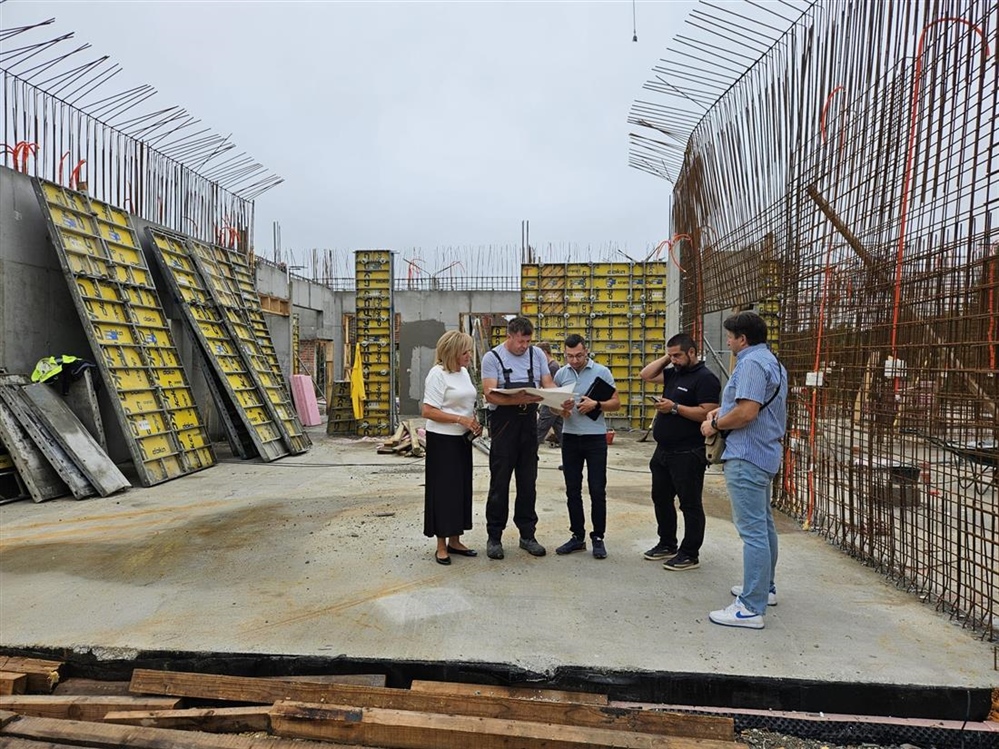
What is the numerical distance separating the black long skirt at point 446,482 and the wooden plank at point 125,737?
1908mm

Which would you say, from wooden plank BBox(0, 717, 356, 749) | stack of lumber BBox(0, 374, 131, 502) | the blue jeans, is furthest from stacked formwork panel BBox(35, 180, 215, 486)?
the blue jeans

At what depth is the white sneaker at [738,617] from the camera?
3.24m

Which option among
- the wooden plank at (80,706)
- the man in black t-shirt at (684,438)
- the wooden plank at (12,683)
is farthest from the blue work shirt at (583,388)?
the wooden plank at (12,683)

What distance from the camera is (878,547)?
14.1 feet

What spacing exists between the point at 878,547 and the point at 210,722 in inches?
164

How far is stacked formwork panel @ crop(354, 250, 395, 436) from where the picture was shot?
13117 millimetres

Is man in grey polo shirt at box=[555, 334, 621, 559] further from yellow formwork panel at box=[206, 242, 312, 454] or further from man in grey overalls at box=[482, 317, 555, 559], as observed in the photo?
yellow formwork panel at box=[206, 242, 312, 454]

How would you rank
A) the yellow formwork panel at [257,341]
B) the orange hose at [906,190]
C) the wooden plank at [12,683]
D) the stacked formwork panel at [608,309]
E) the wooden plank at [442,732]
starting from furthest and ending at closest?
the stacked formwork panel at [608,309] < the yellow formwork panel at [257,341] < the orange hose at [906,190] < the wooden plank at [12,683] < the wooden plank at [442,732]

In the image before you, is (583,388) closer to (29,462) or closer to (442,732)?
(442,732)

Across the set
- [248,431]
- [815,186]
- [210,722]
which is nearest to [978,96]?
[815,186]

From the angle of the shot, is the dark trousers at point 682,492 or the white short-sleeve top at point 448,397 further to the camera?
the white short-sleeve top at point 448,397

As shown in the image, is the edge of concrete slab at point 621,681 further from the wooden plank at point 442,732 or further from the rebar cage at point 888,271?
the rebar cage at point 888,271

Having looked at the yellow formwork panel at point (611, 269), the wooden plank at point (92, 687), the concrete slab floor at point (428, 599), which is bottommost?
the wooden plank at point (92, 687)

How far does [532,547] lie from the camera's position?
175 inches
